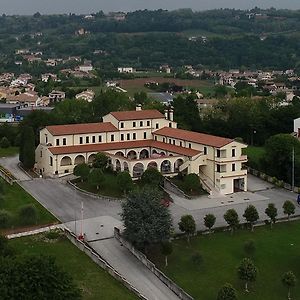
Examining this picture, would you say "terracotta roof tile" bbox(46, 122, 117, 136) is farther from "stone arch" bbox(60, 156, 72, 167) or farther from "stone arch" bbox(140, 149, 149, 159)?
"stone arch" bbox(140, 149, 149, 159)

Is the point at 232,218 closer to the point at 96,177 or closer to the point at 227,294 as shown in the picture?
the point at 227,294

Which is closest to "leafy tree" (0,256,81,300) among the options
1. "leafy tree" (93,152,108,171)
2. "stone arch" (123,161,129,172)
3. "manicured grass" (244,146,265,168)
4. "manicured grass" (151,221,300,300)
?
"manicured grass" (151,221,300,300)

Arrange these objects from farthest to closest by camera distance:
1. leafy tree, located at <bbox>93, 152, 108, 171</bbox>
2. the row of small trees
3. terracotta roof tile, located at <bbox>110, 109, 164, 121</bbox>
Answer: terracotta roof tile, located at <bbox>110, 109, 164, 121</bbox> → leafy tree, located at <bbox>93, 152, 108, 171</bbox> → the row of small trees

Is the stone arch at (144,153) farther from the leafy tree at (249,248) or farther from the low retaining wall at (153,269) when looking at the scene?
the leafy tree at (249,248)

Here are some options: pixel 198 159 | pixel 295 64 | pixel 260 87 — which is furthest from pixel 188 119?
pixel 295 64

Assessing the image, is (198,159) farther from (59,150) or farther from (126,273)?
(126,273)
